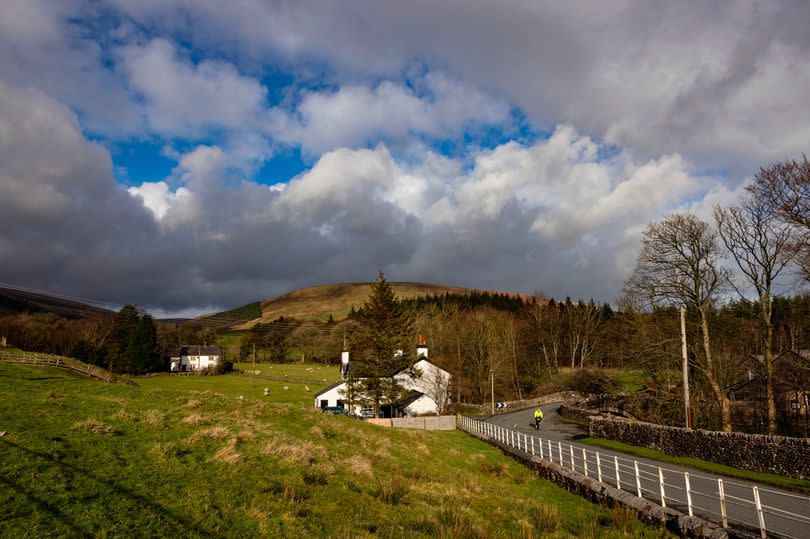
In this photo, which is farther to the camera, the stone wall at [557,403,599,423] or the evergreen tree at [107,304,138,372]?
the evergreen tree at [107,304,138,372]

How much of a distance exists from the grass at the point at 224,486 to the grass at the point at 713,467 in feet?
25.2

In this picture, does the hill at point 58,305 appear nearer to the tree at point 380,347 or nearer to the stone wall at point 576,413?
the tree at point 380,347

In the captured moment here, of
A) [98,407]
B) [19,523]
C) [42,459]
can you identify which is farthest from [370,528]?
[98,407]

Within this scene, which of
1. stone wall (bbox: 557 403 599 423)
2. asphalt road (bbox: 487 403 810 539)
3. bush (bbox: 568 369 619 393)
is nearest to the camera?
asphalt road (bbox: 487 403 810 539)

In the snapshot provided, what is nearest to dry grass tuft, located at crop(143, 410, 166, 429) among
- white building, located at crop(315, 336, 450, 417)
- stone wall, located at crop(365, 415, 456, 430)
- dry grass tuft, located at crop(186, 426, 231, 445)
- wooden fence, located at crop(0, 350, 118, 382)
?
dry grass tuft, located at crop(186, 426, 231, 445)

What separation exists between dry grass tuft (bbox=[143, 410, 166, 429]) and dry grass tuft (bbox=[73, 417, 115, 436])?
143 cm

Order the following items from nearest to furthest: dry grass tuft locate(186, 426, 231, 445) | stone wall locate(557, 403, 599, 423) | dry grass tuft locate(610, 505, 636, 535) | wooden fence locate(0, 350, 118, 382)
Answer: dry grass tuft locate(610, 505, 636, 535)
dry grass tuft locate(186, 426, 231, 445)
wooden fence locate(0, 350, 118, 382)
stone wall locate(557, 403, 599, 423)

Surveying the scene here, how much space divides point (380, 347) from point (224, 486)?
35.0 meters

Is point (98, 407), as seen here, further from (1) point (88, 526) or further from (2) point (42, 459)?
(1) point (88, 526)

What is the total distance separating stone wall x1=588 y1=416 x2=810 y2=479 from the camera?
684 inches

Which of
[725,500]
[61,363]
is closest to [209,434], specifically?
[725,500]

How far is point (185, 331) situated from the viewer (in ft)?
405

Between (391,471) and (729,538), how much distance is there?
31.9 ft

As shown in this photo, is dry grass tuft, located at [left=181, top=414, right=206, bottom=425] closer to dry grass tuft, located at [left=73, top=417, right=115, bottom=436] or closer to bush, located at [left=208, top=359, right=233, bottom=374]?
dry grass tuft, located at [left=73, top=417, right=115, bottom=436]
